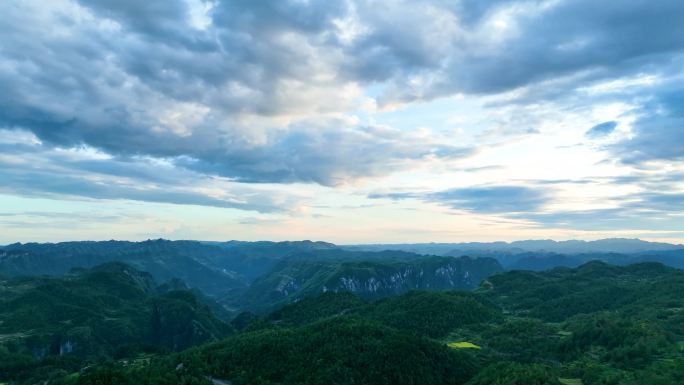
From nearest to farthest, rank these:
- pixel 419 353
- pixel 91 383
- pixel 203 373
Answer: pixel 91 383
pixel 203 373
pixel 419 353

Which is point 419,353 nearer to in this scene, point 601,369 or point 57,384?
point 601,369

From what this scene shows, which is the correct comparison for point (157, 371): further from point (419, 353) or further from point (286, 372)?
point (419, 353)

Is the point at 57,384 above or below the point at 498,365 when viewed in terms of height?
below

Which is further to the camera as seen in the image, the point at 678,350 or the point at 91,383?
the point at 678,350

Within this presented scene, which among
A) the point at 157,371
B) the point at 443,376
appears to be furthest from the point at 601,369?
the point at 157,371

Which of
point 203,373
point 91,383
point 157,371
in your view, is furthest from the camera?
point 203,373

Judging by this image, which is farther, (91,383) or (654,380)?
(654,380)

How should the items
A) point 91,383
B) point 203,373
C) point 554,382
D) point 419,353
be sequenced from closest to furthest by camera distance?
point 91,383 → point 554,382 → point 203,373 → point 419,353

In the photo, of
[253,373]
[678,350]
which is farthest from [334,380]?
[678,350]

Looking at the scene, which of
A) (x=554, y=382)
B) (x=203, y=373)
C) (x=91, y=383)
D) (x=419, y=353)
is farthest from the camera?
(x=419, y=353)
